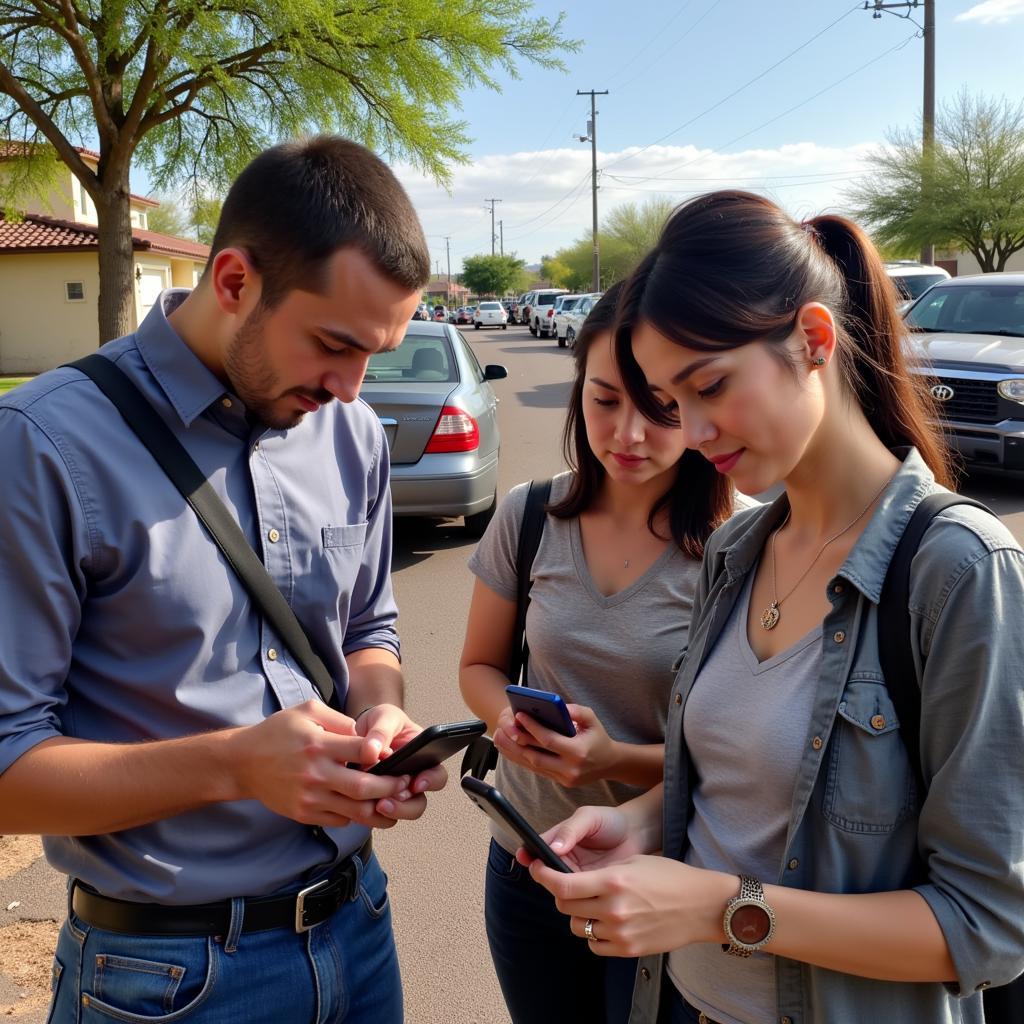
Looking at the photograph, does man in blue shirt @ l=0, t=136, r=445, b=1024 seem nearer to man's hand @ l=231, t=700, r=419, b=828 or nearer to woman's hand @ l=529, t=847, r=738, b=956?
man's hand @ l=231, t=700, r=419, b=828

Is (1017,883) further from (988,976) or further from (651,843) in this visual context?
(651,843)

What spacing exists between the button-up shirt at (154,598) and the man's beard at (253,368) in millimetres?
33

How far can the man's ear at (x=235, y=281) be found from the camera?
198cm

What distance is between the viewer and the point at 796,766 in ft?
5.52

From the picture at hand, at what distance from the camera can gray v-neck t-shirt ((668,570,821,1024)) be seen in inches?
67.8

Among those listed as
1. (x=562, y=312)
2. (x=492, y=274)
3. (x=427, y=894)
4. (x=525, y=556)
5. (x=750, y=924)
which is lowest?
(x=427, y=894)

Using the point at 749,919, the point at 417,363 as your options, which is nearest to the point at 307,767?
the point at 749,919

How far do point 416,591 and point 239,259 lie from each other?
590 cm

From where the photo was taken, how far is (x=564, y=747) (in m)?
2.14

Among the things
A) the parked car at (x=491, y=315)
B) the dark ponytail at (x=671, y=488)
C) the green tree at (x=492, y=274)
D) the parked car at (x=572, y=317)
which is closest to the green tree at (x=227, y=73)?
the dark ponytail at (x=671, y=488)

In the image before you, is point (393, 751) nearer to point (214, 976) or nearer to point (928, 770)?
point (214, 976)

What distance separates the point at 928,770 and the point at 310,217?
4.78 ft

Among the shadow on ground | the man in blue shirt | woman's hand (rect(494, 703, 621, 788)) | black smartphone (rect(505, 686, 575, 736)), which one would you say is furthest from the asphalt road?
→ black smartphone (rect(505, 686, 575, 736))

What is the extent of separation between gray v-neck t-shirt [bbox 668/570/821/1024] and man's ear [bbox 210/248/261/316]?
44.4 inches
